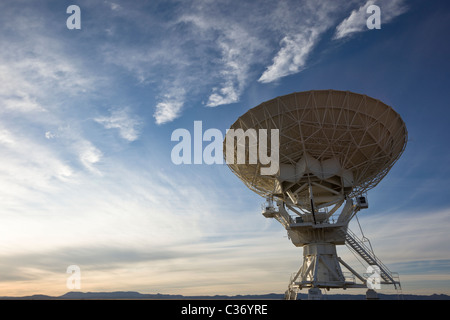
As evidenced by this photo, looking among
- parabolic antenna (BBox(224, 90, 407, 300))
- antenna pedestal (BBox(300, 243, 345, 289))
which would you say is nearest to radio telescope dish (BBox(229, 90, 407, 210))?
parabolic antenna (BBox(224, 90, 407, 300))

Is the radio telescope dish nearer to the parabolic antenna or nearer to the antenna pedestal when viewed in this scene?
the parabolic antenna

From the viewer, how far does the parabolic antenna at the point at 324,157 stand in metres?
27.4

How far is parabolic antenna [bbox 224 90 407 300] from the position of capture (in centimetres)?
2739

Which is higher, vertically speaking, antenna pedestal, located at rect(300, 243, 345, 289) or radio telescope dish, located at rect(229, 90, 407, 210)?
radio telescope dish, located at rect(229, 90, 407, 210)

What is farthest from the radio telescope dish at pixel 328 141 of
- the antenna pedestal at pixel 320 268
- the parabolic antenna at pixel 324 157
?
the antenna pedestal at pixel 320 268

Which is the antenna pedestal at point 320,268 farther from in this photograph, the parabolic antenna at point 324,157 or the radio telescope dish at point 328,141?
the radio telescope dish at point 328,141

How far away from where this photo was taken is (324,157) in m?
30.0

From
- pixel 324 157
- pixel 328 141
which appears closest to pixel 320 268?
pixel 324 157

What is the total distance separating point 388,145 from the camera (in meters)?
29.4
